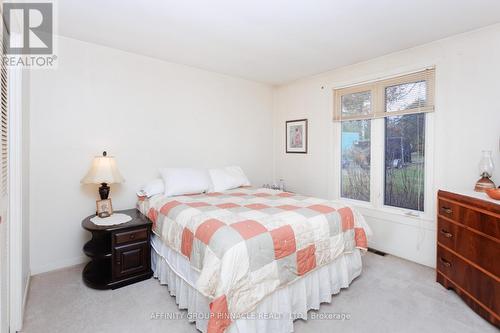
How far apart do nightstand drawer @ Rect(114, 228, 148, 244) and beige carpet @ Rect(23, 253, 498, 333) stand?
1.39 feet

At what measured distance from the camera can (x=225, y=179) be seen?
11.4ft

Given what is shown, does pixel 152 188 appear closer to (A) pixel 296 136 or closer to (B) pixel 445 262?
(A) pixel 296 136

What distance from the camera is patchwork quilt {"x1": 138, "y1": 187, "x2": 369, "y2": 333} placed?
158cm

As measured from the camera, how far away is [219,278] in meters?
1.55

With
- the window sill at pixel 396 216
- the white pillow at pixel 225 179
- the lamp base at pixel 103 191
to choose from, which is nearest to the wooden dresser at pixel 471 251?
the window sill at pixel 396 216

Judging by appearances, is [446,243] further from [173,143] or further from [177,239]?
[173,143]

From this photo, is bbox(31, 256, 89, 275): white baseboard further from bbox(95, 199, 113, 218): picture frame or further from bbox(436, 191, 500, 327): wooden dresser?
bbox(436, 191, 500, 327): wooden dresser

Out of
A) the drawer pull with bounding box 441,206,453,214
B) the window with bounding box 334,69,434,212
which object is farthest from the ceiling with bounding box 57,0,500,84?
the drawer pull with bounding box 441,206,453,214

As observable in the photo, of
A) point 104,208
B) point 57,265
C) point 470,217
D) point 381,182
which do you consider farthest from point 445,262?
point 57,265

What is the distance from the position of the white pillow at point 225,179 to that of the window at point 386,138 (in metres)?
1.45

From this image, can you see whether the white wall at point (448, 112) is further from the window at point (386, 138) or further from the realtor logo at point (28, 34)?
the realtor logo at point (28, 34)

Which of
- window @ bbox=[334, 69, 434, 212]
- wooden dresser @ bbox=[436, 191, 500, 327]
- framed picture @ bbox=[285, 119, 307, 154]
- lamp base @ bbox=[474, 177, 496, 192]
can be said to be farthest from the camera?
framed picture @ bbox=[285, 119, 307, 154]

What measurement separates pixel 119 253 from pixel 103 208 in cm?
54

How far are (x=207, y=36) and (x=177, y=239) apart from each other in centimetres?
199
